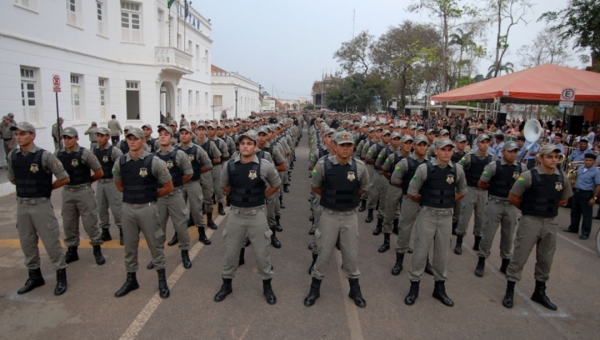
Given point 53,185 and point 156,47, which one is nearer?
point 53,185

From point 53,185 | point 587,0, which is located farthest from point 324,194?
point 587,0

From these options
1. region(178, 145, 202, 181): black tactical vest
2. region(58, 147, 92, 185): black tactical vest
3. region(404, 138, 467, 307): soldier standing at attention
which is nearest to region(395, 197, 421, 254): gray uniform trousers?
region(404, 138, 467, 307): soldier standing at attention

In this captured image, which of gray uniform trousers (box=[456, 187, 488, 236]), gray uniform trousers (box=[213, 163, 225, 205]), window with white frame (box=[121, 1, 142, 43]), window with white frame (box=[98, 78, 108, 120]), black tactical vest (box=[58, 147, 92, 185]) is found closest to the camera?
black tactical vest (box=[58, 147, 92, 185])

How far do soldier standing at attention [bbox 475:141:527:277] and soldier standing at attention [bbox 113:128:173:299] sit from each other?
4.91 m

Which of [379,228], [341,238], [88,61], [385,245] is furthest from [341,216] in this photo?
[88,61]

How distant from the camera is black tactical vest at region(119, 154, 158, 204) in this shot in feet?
16.4

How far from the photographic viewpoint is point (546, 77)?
1449 centimetres

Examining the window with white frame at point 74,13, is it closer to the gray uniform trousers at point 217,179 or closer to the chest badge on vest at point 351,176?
the gray uniform trousers at point 217,179

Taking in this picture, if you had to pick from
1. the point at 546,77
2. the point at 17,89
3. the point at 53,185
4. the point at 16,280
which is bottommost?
the point at 16,280

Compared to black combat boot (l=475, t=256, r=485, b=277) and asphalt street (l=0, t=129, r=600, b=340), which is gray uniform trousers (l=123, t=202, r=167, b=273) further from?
black combat boot (l=475, t=256, r=485, b=277)

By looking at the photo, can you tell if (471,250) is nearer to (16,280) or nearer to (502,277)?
(502,277)

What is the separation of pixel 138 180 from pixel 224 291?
6.09 feet

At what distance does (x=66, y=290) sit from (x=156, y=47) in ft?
64.5

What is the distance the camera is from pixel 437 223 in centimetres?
512
